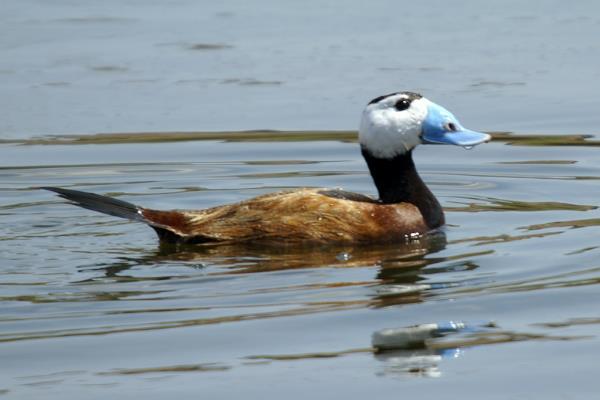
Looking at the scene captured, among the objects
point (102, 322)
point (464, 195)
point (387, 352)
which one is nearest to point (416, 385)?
point (387, 352)

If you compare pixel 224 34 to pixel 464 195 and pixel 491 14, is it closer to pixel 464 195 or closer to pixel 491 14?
pixel 491 14

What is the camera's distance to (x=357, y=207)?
8.38 m

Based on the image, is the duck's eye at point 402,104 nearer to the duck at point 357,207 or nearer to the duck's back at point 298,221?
the duck at point 357,207

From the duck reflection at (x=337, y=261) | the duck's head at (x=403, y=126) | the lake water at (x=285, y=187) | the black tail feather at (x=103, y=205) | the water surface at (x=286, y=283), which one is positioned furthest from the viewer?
the duck's head at (x=403, y=126)

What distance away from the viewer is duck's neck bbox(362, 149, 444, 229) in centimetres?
863

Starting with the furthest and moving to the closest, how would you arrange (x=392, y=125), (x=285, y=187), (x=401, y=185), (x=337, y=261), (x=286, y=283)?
(x=285, y=187), (x=401, y=185), (x=392, y=125), (x=337, y=261), (x=286, y=283)

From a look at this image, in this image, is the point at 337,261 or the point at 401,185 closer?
the point at 337,261

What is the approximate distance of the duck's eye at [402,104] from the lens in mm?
8584

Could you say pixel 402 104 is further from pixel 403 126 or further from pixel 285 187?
pixel 285 187

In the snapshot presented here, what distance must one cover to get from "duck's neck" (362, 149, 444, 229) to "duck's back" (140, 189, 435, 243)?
111 millimetres

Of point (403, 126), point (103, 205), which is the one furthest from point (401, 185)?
point (103, 205)

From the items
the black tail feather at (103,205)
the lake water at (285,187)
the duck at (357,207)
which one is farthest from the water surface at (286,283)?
the black tail feather at (103,205)

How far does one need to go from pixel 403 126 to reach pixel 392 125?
7 cm

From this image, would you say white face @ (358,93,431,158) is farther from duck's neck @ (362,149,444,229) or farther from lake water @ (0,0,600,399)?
lake water @ (0,0,600,399)
